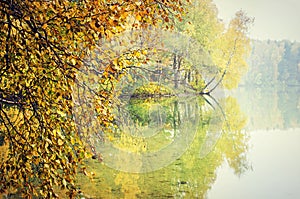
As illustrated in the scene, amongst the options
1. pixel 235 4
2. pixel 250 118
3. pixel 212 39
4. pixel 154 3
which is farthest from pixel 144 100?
pixel 235 4

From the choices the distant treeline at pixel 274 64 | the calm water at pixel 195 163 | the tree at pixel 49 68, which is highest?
the distant treeline at pixel 274 64

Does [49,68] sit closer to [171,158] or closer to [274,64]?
[171,158]

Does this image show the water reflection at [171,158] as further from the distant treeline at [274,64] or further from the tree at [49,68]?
the distant treeline at [274,64]

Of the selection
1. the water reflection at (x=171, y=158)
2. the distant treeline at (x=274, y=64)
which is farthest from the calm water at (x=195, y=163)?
the distant treeline at (x=274, y=64)

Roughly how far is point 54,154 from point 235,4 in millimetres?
85401

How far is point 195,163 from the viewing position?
10594 millimetres

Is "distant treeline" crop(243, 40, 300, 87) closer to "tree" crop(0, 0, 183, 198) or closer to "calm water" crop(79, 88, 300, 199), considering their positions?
"calm water" crop(79, 88, 300, 199)

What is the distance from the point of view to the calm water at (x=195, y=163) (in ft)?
26.8

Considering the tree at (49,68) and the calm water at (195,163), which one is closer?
the tree at (49,68)

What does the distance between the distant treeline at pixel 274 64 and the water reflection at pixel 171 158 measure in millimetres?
81154

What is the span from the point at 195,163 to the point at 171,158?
0.67 m

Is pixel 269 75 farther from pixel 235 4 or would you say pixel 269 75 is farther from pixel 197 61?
pixel 197 61

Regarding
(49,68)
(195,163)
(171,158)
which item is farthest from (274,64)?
(49,68)

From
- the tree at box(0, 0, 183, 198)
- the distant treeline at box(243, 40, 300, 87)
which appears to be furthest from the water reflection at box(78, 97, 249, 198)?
the distant treeline at box(243, 40, 300, 87)
